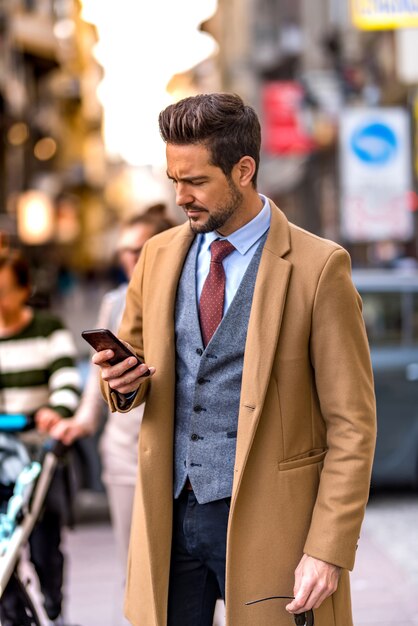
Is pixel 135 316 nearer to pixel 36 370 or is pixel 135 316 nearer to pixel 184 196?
pixel 184 196

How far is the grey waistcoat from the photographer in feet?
8.14

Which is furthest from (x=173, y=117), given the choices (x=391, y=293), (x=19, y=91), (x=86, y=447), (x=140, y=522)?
(x=19, y=91)

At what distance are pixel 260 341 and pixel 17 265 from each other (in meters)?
2.09

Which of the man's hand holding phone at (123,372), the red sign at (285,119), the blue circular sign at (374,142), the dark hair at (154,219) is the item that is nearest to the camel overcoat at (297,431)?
the man's hand holding phone at (123,372)

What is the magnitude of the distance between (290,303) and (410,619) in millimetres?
3188

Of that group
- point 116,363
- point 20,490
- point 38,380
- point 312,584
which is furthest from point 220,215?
point 38,380

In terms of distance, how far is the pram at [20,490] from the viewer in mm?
3455

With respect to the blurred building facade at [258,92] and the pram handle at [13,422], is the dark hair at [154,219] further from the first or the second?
the blurred building facade at [258,92]

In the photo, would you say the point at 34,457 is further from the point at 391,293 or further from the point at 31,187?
the point at 31,187

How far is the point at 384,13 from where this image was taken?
25.6 feet

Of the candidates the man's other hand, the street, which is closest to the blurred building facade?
the street

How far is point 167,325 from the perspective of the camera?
2.57 metres

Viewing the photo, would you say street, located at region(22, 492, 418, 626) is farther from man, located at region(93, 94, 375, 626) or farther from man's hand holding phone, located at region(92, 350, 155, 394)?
man's hand holding phone, located at region(92, 350, 155, 394)

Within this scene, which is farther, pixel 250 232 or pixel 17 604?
pixel 17 604
